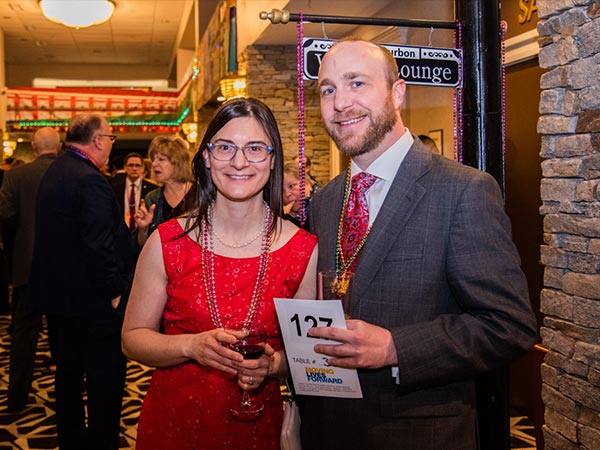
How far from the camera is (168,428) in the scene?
6.87 ft

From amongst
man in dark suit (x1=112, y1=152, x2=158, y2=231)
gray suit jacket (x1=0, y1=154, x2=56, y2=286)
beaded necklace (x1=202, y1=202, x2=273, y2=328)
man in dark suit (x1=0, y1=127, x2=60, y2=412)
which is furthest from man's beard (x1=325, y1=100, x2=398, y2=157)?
man in dark suit (x1=112, y1=152, x2=158, y2=231)

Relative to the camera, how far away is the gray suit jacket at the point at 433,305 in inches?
67.0

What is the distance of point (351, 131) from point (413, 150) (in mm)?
197

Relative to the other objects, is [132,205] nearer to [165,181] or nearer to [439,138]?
[165,181]

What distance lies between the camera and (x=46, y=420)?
15.3 feet

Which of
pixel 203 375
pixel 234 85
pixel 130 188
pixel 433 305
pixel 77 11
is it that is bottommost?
pixel 203 375

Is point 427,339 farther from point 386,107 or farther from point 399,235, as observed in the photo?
point 386,107

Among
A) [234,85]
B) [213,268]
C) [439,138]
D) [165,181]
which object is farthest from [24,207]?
[234,85]

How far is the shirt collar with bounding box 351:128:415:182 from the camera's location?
1963 mm

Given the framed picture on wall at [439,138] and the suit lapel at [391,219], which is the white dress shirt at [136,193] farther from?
the suit lapel at [391,219]

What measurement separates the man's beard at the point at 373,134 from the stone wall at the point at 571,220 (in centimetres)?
119

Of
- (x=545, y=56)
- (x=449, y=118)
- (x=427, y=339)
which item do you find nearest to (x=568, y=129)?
(x=545, y=56)

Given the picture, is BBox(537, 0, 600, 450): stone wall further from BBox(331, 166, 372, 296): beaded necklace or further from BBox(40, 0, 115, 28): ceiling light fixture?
BBox(40, 0, 115, 28): ceiling light fixture

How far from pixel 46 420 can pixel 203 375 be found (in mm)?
3120
